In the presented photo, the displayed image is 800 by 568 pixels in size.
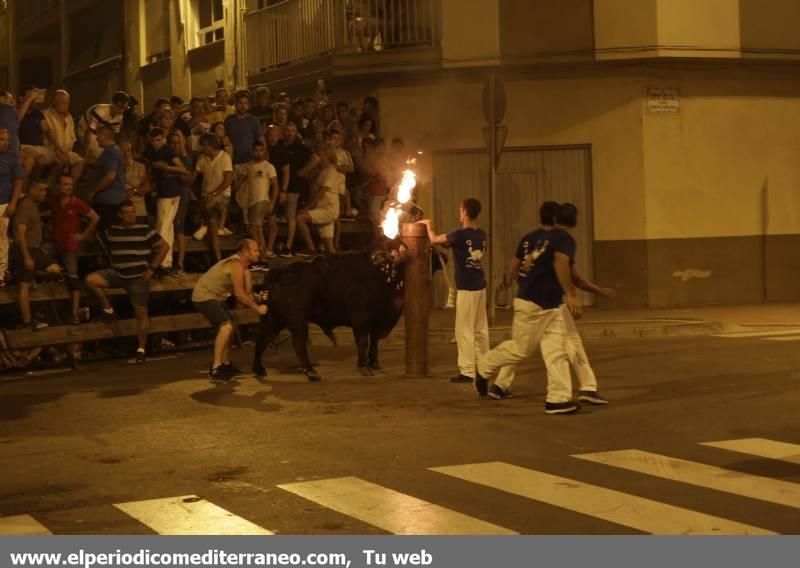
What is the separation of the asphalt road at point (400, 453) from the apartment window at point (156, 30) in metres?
18.2

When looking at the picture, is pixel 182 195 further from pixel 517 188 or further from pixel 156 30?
pixel 156 30

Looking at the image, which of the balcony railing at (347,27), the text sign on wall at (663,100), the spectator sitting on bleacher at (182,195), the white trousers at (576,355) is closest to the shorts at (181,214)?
the spectator sitting on bleacher at (182,195)

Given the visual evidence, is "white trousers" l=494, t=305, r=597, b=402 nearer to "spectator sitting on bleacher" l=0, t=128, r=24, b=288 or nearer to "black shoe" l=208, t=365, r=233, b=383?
"black shoe" l=208, t=365, r=233, b=383

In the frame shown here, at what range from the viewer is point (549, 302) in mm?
11812

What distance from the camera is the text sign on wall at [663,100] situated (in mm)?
21891

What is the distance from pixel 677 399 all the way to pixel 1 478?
20.2 ft

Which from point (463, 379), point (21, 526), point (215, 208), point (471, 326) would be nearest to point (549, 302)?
point (471, 326)

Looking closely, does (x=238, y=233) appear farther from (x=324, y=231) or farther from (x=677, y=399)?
(x=677, y=399)

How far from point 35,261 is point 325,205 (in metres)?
5.01

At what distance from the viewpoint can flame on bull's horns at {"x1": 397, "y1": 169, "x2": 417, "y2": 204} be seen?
569 inches

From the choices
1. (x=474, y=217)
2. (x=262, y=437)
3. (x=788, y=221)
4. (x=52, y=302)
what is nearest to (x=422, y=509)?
(x=262, y=437)

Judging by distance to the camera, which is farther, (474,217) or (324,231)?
(324,231)

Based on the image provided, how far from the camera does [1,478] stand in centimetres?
945

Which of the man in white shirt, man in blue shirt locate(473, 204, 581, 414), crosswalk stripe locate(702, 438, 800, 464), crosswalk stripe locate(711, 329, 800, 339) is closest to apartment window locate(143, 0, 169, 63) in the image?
the man in white shirt
